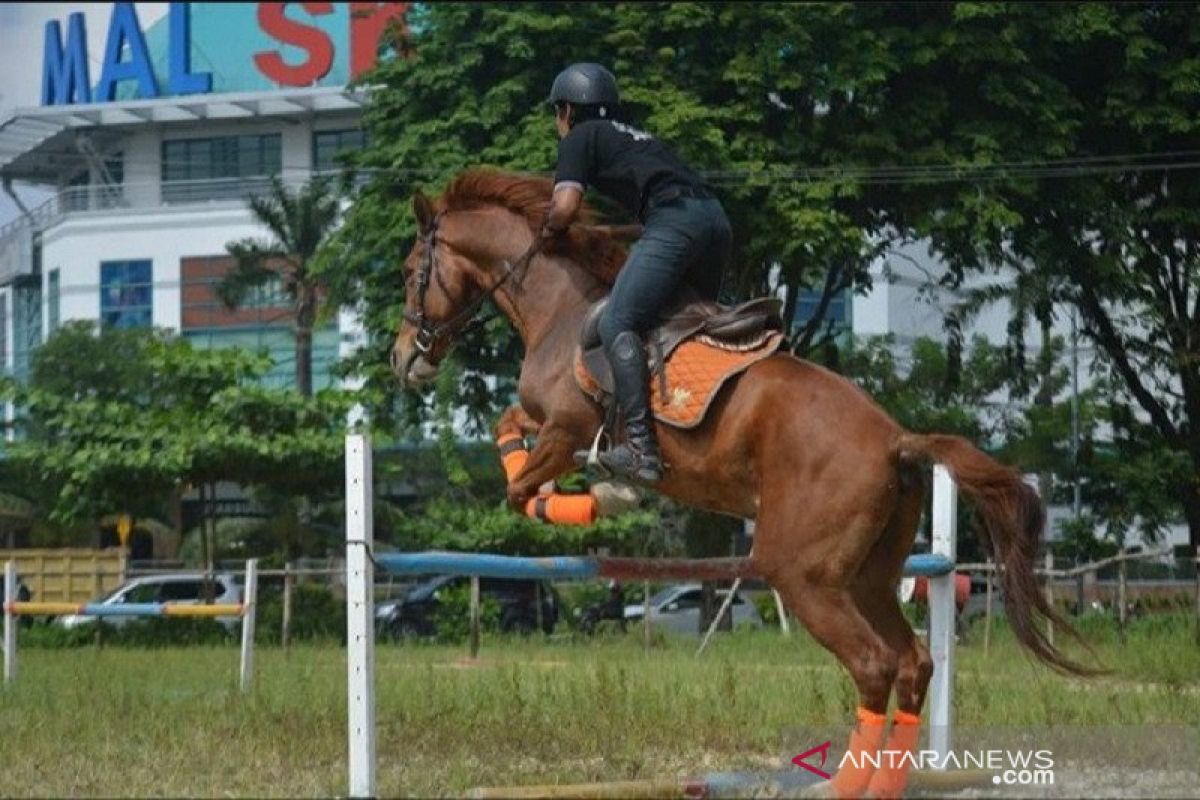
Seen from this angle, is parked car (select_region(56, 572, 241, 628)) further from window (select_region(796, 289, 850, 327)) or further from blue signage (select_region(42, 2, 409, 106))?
blue signage (select_region(42, 2, 409, 106))

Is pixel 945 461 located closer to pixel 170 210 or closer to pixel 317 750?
pixel 317 750

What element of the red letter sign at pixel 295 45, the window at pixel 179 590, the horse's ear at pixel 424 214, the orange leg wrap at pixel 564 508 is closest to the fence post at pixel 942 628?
the orange leg wrap at pixel 564 508

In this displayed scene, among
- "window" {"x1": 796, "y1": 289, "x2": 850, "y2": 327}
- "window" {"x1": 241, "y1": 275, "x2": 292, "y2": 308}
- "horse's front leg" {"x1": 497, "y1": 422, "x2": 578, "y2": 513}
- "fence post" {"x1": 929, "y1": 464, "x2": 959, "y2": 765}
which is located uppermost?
"window" {"x1": 241, "y1": 275, "x2": 292, "y2": 308}

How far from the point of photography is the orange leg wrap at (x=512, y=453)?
8758 millimetres

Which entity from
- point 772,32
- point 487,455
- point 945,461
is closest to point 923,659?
point 945,461

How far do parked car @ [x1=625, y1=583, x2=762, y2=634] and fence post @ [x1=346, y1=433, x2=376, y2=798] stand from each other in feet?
83.6

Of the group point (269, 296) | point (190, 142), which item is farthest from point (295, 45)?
point (269, 296)

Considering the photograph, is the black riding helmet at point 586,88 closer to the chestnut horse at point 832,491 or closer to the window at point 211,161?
the chestnut horse at point 832,491

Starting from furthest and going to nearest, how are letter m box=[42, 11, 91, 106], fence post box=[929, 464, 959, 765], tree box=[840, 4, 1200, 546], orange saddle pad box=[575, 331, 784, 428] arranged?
letter m box=[42, 11, 91, 106] < tree box=[840, 4, 1200, 546] < fence post box=[929, 464, 959, 765] < orange saddle pad box=[575, 331, 784, 428]

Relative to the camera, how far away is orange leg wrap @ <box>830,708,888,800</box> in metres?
7.90

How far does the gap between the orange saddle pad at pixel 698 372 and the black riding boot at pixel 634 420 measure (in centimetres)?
8

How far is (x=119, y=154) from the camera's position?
6038 cm

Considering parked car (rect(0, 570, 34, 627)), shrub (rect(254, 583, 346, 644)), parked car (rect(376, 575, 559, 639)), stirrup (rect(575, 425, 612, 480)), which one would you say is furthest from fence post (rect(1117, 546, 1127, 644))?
parked car (rect(0, 570, 34, 627))

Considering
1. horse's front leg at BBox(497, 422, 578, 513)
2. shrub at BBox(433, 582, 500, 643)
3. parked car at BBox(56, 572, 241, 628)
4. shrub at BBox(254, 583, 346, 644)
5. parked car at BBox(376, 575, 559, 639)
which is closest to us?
horse's front leg at BBox(497, 422, 578, 513)
